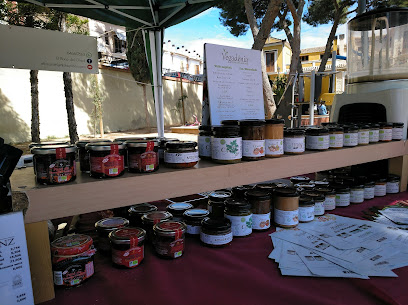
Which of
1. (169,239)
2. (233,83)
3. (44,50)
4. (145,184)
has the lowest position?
(169,239)

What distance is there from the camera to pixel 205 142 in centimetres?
116

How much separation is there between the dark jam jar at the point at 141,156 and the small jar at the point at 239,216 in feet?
1.31

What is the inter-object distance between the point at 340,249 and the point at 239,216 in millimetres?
404

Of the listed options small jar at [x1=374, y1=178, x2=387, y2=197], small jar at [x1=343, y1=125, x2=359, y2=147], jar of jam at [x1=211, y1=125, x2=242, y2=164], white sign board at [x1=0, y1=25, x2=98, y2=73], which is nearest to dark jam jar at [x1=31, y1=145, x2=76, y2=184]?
jar of jam at [x1=211, y1=125, x2=242, y2=164]

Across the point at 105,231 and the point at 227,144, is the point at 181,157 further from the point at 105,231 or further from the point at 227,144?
the point at 105,231

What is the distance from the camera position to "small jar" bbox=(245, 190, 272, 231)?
1.17 meters

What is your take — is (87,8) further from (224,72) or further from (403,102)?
(403,102)

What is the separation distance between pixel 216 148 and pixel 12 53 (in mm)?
3208

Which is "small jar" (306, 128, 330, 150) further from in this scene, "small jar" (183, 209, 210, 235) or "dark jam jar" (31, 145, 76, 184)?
"dark jam jar" (31, 145, 76, 184)

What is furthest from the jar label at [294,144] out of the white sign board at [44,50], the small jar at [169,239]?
the white sign board at [44,50]

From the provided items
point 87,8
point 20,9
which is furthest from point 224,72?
point 20,9

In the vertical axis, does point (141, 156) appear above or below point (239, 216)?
above

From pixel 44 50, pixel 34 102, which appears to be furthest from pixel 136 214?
pixel 34 102

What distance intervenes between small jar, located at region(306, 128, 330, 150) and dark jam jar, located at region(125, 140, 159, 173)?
31.9 inches
